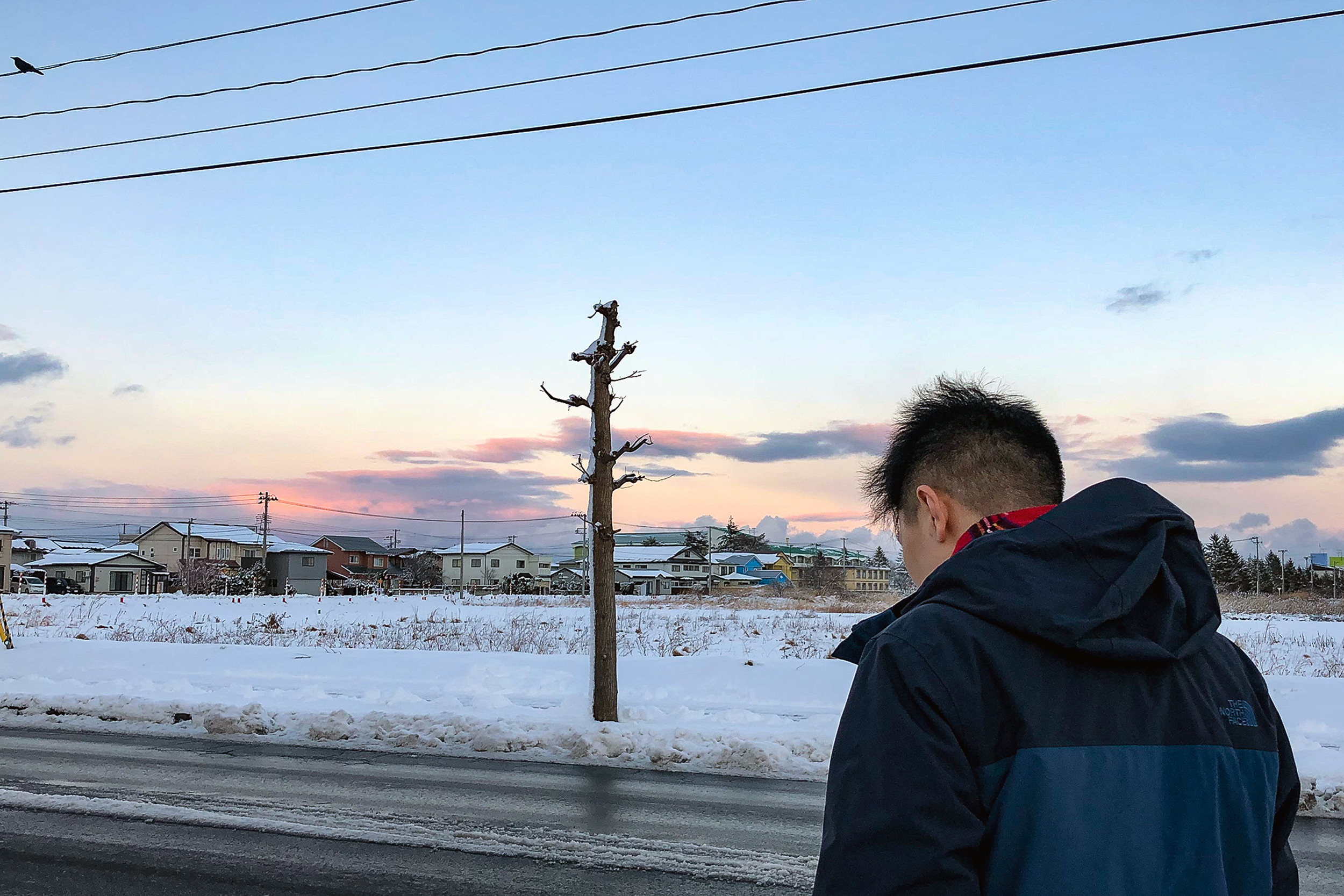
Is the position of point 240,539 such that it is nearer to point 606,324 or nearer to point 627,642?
point 627,642

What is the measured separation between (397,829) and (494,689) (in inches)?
293

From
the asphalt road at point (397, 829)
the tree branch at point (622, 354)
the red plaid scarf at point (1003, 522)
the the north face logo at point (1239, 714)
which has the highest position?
the tree branch at point (622, 354)

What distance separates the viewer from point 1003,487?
2.02 meters

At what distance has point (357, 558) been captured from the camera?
102 meters

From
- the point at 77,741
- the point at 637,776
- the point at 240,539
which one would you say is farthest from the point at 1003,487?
the point at 240,539

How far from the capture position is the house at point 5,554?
69688 millimetres

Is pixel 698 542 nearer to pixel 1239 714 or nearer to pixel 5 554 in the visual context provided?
pixel 5 554

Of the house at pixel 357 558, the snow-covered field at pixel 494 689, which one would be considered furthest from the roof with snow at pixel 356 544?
the snow-covered field at pixel 494 689

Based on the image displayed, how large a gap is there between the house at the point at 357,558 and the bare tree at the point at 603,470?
85.4 metres

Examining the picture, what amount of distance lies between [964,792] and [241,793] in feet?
25.6

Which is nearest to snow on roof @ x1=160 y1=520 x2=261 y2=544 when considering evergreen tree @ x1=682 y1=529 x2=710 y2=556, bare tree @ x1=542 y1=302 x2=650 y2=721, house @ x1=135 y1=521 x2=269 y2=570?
house @ x1=135 y1=521 x2=269 y2=570

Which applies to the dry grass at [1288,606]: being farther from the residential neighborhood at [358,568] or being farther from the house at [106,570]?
the house at [106,570]

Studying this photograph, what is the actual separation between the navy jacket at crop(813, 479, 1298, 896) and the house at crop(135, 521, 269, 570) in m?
94.7

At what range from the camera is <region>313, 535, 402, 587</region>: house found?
9638 cm
